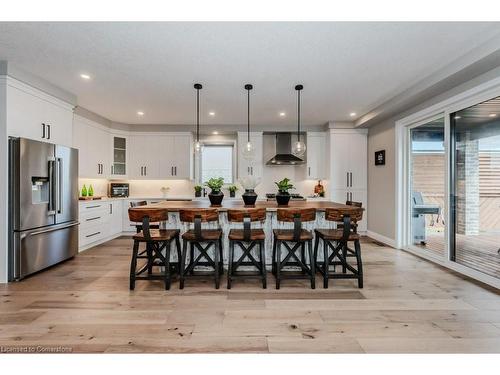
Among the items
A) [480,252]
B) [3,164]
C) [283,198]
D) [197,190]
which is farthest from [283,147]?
[3,164]

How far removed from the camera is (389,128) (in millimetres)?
4992

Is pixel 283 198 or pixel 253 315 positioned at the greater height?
pixel 283 198

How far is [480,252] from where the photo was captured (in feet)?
11.3

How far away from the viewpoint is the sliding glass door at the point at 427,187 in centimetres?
409

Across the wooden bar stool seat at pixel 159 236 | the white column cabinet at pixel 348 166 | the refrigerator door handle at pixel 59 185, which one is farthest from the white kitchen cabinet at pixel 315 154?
the refrigerator door handle at pixel 59 185

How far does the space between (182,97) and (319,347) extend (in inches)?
153

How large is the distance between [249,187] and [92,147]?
3.72m

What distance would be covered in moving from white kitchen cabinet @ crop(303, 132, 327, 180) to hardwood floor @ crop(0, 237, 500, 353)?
3.17m

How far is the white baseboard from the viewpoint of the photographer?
485cm

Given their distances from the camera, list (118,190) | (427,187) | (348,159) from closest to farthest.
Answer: (427,187)
(348,159)
(118,190)

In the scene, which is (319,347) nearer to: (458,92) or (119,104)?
(458,92)

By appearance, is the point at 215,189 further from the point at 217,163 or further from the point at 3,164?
the point at 217,163

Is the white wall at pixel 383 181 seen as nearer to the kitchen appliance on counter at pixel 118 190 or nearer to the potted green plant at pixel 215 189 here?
the potted green plant at pixel 215 189

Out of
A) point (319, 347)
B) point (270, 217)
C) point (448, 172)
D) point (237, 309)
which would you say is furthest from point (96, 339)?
point (448, 172)
